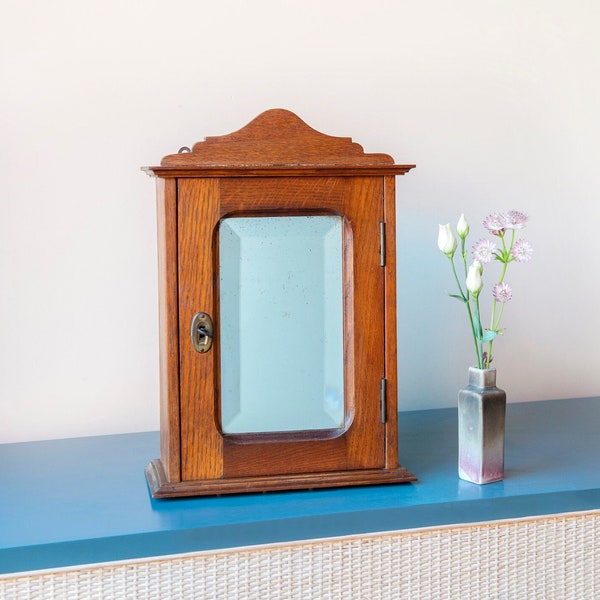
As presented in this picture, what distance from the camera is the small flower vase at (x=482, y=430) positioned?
122cm

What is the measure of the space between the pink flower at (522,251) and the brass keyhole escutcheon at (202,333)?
43cm

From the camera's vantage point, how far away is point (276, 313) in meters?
1.20

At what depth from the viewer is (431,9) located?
64.1 inches

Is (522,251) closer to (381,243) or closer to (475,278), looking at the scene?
(475,278)

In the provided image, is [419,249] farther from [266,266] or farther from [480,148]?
[266,266]

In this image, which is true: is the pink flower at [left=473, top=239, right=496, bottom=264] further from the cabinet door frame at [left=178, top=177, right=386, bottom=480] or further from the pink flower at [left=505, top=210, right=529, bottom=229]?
the cabinet door frame at [left=178, top=177, right=386, bottom=480]

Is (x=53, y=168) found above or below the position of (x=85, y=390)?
above

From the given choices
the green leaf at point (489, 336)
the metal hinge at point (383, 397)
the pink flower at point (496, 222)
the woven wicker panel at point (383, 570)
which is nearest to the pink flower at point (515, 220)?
the pink flower at point (496, 222)

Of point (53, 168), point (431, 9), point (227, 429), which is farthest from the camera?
point (431, 9)

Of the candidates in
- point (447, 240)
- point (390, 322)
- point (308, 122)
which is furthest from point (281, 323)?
point (308, 122)

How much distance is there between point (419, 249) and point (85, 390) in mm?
633

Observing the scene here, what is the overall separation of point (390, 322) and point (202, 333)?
0.83ft

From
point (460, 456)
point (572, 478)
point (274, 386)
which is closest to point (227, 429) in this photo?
point (274, 386)

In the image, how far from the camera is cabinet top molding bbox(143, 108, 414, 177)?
1.15 m
